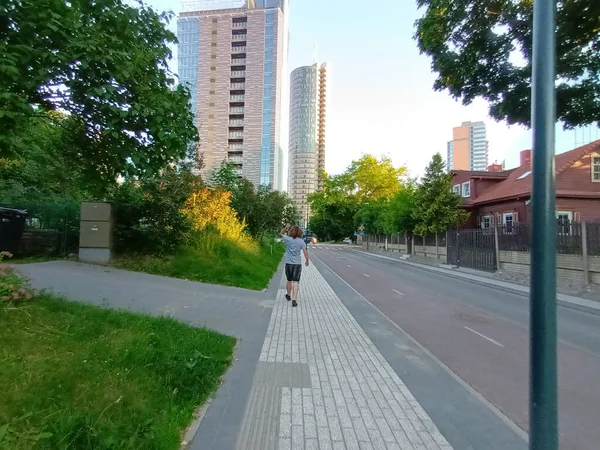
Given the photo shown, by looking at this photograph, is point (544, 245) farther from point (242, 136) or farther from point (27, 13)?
point (242, 136)

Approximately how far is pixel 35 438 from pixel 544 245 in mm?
3292

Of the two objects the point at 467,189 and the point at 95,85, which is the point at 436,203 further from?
the point at 95,85

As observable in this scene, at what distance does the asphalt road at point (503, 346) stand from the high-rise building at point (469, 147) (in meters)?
87.6

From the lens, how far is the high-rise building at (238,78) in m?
63.7

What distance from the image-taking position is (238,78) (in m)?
66.6

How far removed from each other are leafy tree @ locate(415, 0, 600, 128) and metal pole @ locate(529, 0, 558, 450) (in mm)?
5958

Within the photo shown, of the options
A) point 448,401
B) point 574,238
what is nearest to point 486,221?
point 574,238

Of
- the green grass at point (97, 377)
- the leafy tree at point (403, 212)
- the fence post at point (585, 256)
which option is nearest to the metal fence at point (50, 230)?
the green grass at point (97, 377)

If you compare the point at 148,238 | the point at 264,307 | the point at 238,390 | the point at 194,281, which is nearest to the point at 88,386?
the point at 238,390

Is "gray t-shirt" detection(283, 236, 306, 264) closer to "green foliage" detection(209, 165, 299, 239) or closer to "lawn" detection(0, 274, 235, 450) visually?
"lawn" detection(0, 274, 235, 450)

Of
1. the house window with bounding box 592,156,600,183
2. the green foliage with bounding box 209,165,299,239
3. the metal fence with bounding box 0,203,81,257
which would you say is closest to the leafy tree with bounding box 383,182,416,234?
the house window with bounding box 592,156,600,183

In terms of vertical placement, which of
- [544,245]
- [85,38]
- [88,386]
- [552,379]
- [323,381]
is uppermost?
[85,38]

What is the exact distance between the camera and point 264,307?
8.95 m

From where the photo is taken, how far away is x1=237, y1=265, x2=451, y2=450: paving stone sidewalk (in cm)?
326
